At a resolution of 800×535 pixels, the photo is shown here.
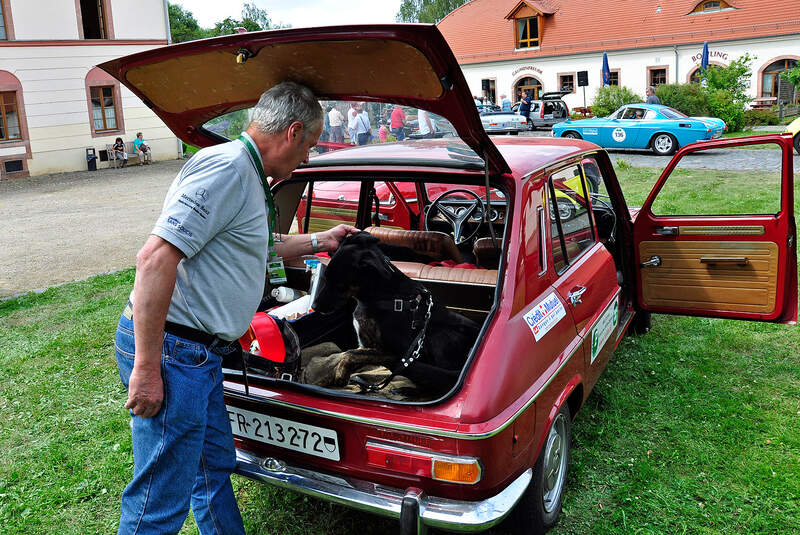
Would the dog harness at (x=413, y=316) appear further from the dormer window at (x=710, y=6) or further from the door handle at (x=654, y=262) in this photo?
the dormer window at (x=710, y=6)

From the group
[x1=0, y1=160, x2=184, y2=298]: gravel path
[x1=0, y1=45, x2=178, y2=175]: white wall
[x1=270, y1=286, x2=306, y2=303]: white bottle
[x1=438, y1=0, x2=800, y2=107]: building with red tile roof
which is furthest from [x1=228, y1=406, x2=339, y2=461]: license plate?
[x1=438, y1=0, x2=800, y2=107]: building with red tile roof

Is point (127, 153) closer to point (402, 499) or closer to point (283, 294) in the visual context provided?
point (283, 294)

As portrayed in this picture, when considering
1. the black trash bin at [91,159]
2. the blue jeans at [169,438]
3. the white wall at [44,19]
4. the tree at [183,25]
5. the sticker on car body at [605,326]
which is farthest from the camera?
the tree at [183,25]

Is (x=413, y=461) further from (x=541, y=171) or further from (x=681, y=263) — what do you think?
(x=681, y=263)

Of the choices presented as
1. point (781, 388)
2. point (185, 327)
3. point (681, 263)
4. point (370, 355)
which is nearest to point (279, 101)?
point (185, 327)

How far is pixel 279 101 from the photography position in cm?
232

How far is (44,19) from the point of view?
20828 millimetres

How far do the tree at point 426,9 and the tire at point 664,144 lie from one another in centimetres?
4130

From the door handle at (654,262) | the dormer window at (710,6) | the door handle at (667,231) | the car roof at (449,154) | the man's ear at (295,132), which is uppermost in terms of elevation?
the dormer window at (710,6)

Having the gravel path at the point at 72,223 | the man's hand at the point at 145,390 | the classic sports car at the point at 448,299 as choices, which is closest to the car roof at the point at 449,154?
the classic sports car at the point at 448,299

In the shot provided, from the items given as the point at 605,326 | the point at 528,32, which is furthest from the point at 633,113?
the point at 528,32

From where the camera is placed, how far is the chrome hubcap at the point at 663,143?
18625mm

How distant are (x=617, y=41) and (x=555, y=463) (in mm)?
36438

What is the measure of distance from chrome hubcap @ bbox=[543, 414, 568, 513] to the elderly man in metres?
1.49
